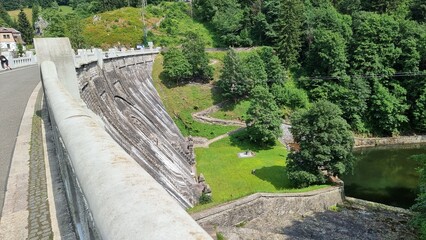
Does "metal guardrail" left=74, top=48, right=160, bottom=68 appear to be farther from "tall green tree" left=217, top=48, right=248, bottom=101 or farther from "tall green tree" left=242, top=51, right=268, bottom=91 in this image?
"tall green tree" left=242, top=51, right=268, bottom=91

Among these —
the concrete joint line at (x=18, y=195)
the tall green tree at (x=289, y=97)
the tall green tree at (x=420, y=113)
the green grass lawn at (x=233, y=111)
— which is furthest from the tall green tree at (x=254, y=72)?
the concrete joint line at (x=18, y=195)

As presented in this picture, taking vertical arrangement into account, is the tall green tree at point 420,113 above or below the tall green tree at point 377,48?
below

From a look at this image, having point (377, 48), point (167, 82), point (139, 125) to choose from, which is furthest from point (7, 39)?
point (377, 48)

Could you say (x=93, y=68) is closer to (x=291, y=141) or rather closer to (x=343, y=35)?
(x=291, y=141)

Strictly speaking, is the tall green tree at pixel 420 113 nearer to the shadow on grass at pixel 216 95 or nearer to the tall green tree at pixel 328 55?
the tall green tree at pixel 328 55

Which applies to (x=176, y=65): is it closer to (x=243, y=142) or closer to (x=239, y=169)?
(x=243, y=142)

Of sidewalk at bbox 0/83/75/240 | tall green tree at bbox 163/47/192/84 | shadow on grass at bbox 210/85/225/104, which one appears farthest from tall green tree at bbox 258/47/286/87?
sidewalk at bbox 0/83/75/240
